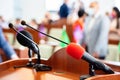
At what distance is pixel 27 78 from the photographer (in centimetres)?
119

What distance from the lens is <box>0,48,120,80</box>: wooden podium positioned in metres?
1.23

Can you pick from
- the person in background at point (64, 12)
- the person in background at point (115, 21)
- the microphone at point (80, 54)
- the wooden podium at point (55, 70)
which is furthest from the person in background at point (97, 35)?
the person in background at point (64, 12)

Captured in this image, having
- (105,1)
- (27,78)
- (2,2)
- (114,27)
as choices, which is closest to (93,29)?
(114,27)

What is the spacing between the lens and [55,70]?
1395mm

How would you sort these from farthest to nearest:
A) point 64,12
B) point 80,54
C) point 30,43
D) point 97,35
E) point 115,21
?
point 64,12
point 115,21
point 97,35
point 30,43
point 80,54

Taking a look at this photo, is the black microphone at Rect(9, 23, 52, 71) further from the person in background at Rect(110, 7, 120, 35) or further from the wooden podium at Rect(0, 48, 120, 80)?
the person in background at Rect(110, 7, 120, 35)

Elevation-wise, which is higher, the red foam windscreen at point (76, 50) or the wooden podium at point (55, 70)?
the red foam windscreen at point (76, 50)

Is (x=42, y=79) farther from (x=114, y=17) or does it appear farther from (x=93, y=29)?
(x=114, y=17)

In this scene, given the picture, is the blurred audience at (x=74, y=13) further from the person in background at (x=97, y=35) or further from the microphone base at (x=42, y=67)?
the microphone base at (x=42, y=67)

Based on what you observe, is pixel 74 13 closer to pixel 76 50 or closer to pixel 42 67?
pixel 42 67

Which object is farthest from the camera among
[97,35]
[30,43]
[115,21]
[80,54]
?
[115,21]

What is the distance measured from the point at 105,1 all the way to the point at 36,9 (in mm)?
2541

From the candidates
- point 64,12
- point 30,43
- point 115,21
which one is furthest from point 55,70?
point 64,12

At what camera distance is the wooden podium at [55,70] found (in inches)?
48.4
